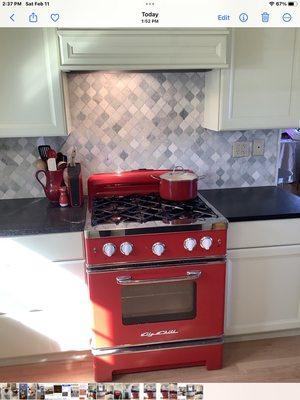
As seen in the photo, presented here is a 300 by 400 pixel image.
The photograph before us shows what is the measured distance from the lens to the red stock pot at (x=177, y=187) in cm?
204

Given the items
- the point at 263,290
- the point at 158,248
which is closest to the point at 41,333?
the point at 158,248

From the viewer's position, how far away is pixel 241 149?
2.42 metres

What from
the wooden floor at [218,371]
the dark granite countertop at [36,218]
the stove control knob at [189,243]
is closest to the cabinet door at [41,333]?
the wooden floor at [218,371]

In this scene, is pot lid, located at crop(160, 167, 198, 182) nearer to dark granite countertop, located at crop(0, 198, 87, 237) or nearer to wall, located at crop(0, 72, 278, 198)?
wall, located at crop(0, 72, 278, 198)

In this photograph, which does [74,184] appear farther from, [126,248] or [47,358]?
[47,358]

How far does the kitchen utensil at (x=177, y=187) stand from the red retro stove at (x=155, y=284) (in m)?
0.05

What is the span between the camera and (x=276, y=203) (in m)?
2.17

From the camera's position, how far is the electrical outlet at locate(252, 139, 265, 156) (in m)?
2.43

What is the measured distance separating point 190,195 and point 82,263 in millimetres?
721

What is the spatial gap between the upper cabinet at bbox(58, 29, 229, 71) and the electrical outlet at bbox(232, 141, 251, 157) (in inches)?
26.4
